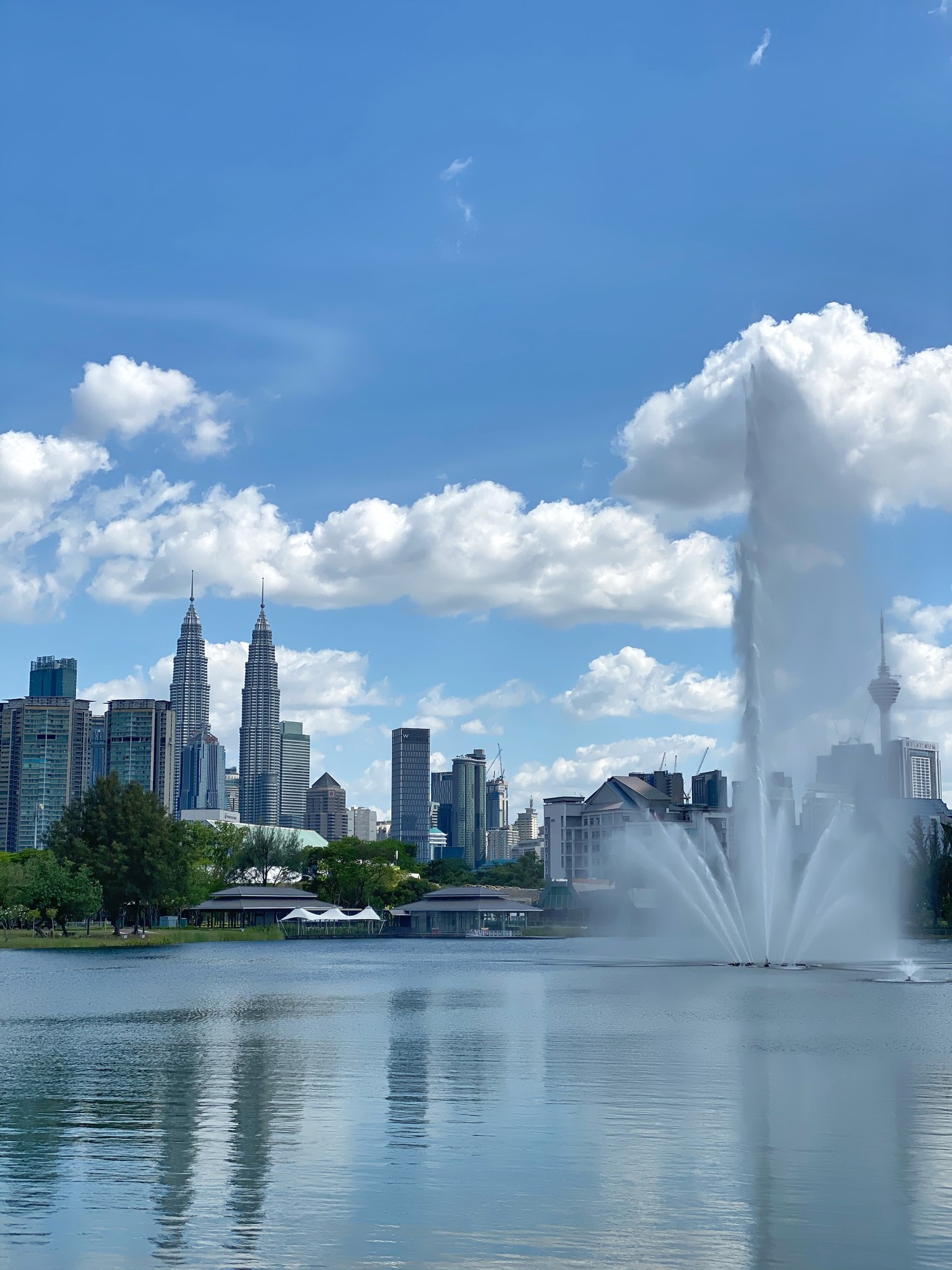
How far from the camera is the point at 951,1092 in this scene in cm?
3164

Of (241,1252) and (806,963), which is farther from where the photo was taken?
(806,963)

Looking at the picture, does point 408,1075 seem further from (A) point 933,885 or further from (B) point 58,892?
(A) point 933,885

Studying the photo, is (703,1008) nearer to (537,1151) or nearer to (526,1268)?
(537,1151)

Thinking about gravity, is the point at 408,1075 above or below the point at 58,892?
below

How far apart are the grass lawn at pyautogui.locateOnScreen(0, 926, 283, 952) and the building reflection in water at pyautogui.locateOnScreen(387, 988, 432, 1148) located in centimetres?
6432

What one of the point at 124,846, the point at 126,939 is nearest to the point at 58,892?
the point at 126,939

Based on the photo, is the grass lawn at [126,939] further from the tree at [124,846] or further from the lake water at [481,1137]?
the lake water at [481,1137]

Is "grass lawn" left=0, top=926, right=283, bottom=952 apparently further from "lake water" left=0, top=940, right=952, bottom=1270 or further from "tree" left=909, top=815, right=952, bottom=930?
"tree" left=909, top=815, right=952, bottom=930

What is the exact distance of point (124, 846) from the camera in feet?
427

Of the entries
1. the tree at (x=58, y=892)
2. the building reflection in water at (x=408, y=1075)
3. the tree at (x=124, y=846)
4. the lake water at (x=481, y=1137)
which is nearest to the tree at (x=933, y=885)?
the tree at (x=124, y=846)

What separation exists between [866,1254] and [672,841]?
220ft

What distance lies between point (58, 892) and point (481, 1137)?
97.8 meters

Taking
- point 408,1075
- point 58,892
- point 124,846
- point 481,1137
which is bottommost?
point 408,1075

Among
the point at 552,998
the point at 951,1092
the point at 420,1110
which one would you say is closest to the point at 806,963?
the point at 552,998
